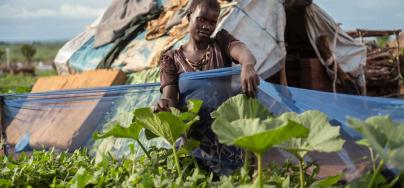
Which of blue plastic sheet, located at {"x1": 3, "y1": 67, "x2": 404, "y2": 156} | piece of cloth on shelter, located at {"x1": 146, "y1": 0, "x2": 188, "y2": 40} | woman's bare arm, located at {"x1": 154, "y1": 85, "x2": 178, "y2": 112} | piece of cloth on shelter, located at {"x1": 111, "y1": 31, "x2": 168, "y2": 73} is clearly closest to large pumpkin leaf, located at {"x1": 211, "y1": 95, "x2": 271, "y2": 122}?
blue plastic sheet, located at {"x1": 3, "y1": 67, "x2": 404, "y2": 156}

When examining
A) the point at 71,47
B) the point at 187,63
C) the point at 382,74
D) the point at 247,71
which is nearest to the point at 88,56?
the point at 71,47

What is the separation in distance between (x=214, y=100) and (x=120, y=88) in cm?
103

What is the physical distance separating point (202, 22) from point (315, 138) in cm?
106

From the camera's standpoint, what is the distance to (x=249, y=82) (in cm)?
212

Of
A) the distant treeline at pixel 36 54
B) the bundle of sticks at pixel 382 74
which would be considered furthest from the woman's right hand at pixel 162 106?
the distant treeline at pixel 36 54

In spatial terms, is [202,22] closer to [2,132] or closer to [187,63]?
[187,63]

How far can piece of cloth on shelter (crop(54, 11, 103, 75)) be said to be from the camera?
7.75 m

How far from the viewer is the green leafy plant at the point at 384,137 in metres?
1.45

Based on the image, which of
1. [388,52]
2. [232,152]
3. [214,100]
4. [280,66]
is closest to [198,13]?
[214,100]

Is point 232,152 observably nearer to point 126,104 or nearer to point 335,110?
point 335,110

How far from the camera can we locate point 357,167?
195 cm

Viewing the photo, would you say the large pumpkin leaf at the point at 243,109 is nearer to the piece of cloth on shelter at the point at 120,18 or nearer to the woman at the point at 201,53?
the woman at the point at 201,53

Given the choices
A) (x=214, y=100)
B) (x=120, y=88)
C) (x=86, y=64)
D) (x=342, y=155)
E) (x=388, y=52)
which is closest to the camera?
(x=342, y=155)

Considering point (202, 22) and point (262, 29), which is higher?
point (202, 22)
